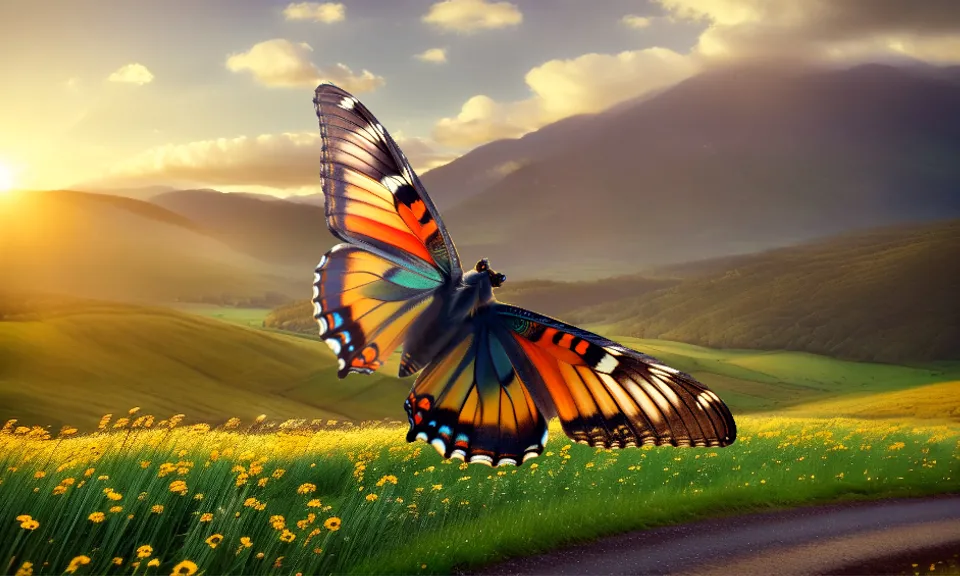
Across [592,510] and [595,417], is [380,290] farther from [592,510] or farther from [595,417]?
[592,510]

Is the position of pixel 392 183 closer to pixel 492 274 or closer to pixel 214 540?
pixel 492 274

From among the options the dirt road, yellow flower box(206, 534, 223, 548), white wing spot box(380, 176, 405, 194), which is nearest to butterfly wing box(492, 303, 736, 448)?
white wing spot box(380, 176, 405, 194)

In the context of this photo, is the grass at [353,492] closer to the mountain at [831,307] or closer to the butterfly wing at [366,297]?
the butterfly wing at [366,297]

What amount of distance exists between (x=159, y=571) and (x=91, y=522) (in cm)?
80

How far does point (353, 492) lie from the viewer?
9.82 metres

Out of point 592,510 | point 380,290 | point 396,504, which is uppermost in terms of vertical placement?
point 380,290

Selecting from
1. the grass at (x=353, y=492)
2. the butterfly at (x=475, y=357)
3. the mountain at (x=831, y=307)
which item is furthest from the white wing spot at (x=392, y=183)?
the mountain at (x=831, y=307)

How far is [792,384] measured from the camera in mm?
42938

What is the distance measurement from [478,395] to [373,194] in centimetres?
156

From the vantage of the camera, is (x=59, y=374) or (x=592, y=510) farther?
(x=59, y=374)

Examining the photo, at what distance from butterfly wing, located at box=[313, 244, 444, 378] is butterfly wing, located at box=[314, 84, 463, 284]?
3.2 inches

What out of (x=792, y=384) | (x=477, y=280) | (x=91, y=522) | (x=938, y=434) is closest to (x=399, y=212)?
(x=477, y=280)

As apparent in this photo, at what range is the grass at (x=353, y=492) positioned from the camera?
7.15 m

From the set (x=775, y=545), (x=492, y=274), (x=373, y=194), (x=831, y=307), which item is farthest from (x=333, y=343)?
(x=831, y=307)
